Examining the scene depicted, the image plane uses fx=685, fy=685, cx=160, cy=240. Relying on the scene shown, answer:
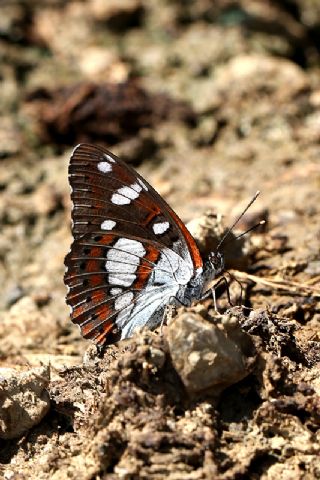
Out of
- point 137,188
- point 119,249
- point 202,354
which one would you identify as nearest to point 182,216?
point 119,249

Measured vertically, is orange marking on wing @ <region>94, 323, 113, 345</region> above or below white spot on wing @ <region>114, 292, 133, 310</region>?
below

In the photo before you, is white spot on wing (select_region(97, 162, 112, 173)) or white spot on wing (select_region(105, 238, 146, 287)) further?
white spot on wing (select_region(105, 238, 146, 287))

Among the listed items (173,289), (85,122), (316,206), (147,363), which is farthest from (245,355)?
(85,122)

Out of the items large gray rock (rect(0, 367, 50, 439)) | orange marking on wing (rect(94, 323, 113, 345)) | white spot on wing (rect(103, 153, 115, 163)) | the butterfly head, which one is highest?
white spot on wing (rect(103, 153, 115, 163))

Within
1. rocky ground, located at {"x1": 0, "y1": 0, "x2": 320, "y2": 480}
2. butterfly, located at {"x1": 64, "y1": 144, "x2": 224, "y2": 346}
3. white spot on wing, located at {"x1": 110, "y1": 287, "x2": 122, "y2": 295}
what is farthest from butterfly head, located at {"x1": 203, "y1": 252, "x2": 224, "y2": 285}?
white spot on wing, located at {"x1": 110, "y1": 287, "x2": 122, "y2": 295}

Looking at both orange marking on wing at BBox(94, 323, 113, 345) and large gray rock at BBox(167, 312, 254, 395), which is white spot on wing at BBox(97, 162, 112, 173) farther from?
large gray rock at BBox(167, 312, 254, 395)

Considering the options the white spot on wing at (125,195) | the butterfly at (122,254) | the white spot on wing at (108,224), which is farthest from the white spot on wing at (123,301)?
the white spot on wing at (125,195)

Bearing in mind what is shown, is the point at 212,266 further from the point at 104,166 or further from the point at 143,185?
the point at 104,166

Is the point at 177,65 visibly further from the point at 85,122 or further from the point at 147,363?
the point at 147,363
